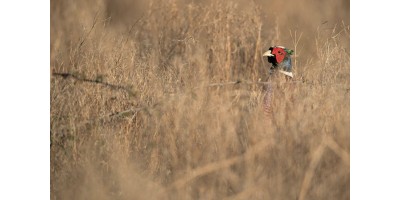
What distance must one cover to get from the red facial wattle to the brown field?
4cm

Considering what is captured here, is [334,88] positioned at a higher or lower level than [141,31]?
lower

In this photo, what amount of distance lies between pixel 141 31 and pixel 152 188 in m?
0.79

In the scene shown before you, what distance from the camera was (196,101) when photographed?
2.94 metres

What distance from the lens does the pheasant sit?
2.94 meters

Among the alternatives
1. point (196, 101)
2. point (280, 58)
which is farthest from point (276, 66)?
point (196, 101)

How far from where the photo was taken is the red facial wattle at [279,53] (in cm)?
293

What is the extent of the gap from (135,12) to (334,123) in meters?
1.16

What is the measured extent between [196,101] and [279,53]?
1.59 ft

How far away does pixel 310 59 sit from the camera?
9.90ft

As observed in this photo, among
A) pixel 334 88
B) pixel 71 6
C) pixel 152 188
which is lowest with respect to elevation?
pixel 152 188

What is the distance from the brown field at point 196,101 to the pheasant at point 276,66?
0.03 meters

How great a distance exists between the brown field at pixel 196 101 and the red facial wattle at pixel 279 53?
0.04 meters
